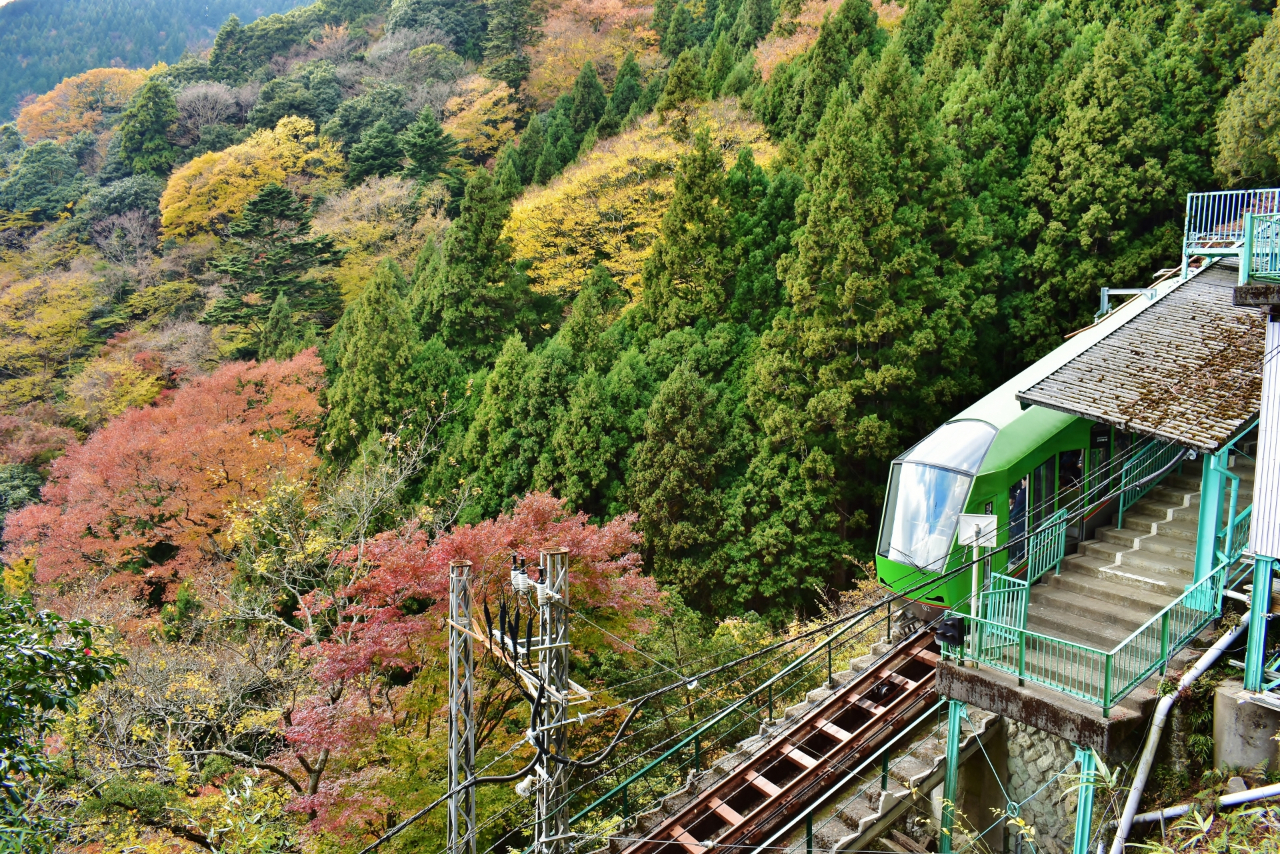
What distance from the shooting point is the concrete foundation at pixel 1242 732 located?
639 cm

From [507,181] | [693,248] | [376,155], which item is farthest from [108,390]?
[693,248]

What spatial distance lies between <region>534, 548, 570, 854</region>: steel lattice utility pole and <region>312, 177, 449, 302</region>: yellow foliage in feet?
80.8

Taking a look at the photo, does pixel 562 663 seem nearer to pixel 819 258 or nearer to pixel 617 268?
pixel 819 258

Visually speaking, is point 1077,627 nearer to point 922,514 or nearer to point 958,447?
point 922,514

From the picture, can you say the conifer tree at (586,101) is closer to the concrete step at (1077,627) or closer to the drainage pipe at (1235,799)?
the concrete step at (1077,627)

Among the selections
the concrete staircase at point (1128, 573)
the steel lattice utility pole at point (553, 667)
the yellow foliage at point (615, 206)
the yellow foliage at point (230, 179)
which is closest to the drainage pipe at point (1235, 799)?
the concrete staircase at point (1128, 573)

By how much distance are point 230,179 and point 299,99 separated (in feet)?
25.0

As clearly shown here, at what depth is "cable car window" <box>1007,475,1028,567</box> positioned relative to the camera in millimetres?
10508

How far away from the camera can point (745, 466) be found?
1675cm

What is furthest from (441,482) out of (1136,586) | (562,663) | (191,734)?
(1136,586)

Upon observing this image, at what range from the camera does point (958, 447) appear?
34.6ft

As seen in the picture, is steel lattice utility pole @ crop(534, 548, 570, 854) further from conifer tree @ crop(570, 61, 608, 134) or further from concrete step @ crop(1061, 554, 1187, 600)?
conifer tree @ crop(570, 61, 608, 134)

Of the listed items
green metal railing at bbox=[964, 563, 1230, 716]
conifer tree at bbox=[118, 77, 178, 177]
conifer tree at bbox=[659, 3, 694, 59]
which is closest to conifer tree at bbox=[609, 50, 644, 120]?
conifer tree at bbox=[659, 3, 694, 59]

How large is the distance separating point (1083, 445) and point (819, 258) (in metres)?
6.29
